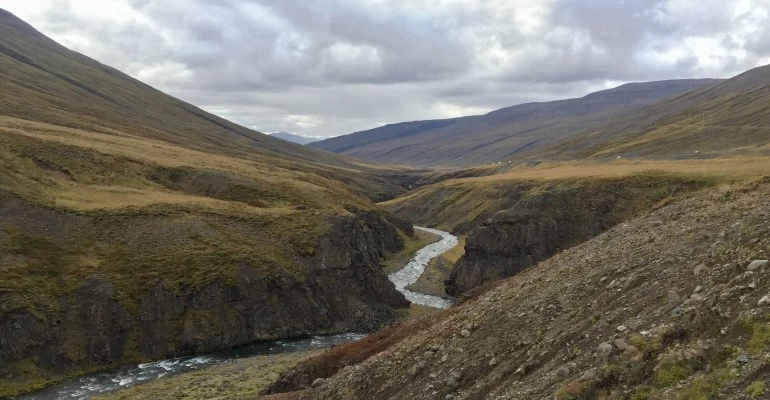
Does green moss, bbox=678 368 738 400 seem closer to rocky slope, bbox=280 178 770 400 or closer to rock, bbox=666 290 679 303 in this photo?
rocky slope, bbox=280 178 770 400

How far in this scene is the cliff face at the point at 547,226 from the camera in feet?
293

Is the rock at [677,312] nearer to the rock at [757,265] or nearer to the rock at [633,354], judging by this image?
the rock at [633,354]

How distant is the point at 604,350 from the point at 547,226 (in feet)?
243

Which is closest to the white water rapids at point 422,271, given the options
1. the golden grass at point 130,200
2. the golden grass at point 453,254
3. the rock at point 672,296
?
the golden grass at point 453,254

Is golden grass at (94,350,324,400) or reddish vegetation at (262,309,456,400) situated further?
golden grass at (94,350,324,400)

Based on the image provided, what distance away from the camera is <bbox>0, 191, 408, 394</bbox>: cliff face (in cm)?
5644

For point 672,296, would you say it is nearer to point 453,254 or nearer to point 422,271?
point 422,271

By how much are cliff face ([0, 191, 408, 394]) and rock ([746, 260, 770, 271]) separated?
57.1m

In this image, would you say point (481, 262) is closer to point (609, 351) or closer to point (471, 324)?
point (471, 324)

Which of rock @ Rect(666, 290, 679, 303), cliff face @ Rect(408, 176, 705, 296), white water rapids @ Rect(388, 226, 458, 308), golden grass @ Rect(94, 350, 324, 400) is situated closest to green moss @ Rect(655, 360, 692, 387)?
rock @ Rect(666, 290, 679, 303)

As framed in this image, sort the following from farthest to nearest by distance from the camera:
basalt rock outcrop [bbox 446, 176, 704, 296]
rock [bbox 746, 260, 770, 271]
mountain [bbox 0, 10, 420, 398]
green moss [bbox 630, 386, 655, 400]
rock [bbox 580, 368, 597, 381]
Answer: basalt rock outcrop [bbox 446, 176, 704, 296], mountain [bbox 0, 10, 420, 398], rock [bbox 746, 260, 770, 271], rock [bbox 580, 368, 597, 381], green moss [bbox 630, 386, 655, 400]

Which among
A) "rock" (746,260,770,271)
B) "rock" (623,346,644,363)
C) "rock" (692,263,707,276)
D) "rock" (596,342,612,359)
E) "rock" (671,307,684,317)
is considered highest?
"rock" (746,260,770,271)

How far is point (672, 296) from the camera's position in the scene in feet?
69.6

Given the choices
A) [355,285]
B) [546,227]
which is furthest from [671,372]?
[546,227]
